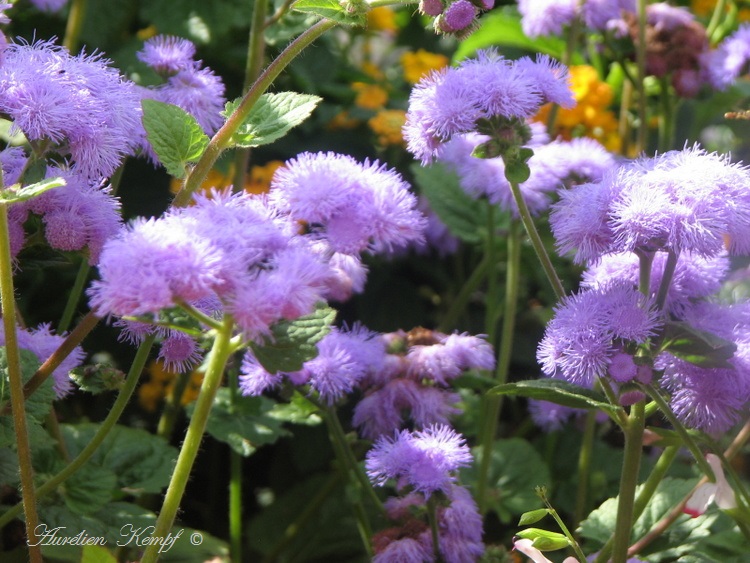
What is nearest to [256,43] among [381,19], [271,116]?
[271,116]

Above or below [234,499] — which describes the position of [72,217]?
above

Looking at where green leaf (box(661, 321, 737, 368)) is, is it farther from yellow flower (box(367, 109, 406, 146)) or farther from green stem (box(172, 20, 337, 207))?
yellow flower (box(367, 109, 406, 146))

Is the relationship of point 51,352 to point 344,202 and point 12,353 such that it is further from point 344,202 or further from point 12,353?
point 344,202

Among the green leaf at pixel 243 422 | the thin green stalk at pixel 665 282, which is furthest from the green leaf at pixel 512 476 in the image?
the thin green stalk at pixel 665 282

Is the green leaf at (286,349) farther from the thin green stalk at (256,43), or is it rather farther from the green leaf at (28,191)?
the thin green stalk at (256,43)

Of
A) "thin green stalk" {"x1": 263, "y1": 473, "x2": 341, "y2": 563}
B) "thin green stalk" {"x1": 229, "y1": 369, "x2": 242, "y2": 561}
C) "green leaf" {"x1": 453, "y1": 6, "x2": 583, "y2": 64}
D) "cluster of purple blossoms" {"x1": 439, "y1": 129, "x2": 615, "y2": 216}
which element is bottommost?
"thin green stalk" {"x1": 263, "y1": 473, "x2": 341, "y2": 563}

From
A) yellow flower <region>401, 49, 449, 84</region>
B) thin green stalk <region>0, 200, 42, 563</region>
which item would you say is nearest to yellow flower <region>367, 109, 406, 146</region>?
yellow flower <region>401, 49, 449, 84</region>

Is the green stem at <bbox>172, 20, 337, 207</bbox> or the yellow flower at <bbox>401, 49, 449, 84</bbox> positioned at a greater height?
the green stem at <bbox>172, 20, 337, 207</bbox>
